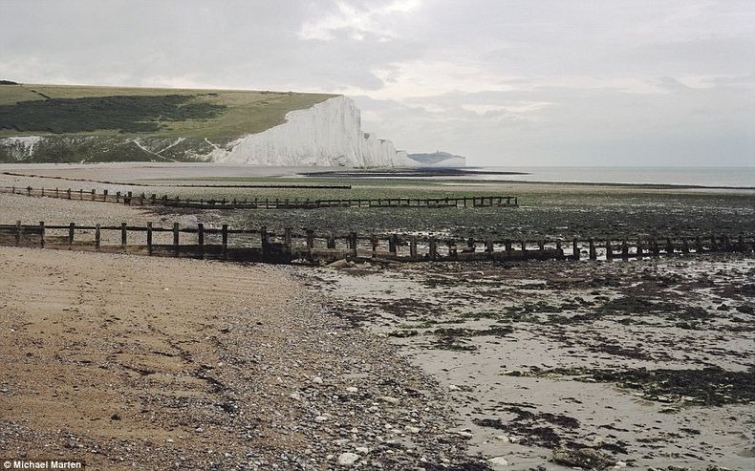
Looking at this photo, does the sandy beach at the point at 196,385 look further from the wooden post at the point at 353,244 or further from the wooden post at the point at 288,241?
the wooden post at the point at 353,244

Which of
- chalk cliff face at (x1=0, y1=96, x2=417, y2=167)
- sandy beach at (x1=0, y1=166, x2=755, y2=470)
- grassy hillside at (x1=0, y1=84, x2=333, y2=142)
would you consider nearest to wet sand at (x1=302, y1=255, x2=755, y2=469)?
sandy beach at (x1=0, y1=166, x2=755, y2=470)

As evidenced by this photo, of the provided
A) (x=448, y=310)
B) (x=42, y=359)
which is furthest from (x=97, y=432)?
(x=448, y=310)

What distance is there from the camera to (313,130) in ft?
549

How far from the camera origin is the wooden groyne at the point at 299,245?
2205cm

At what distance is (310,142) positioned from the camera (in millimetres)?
166250

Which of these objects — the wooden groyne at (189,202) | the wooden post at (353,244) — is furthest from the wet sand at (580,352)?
the wooden groyne at (189,202)

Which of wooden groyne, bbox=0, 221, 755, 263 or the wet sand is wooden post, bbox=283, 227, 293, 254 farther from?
the wet sand

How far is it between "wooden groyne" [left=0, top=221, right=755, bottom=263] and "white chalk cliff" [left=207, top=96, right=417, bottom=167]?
11976 centimetres

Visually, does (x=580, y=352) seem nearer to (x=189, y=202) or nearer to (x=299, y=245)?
(x=299, y=245)

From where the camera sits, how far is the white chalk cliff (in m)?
148

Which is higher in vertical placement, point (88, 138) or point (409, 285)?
point (88, 138)

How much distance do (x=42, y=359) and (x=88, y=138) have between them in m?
153

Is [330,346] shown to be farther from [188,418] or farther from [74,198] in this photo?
[74,198]

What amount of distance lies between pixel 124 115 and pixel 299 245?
169163 mm
